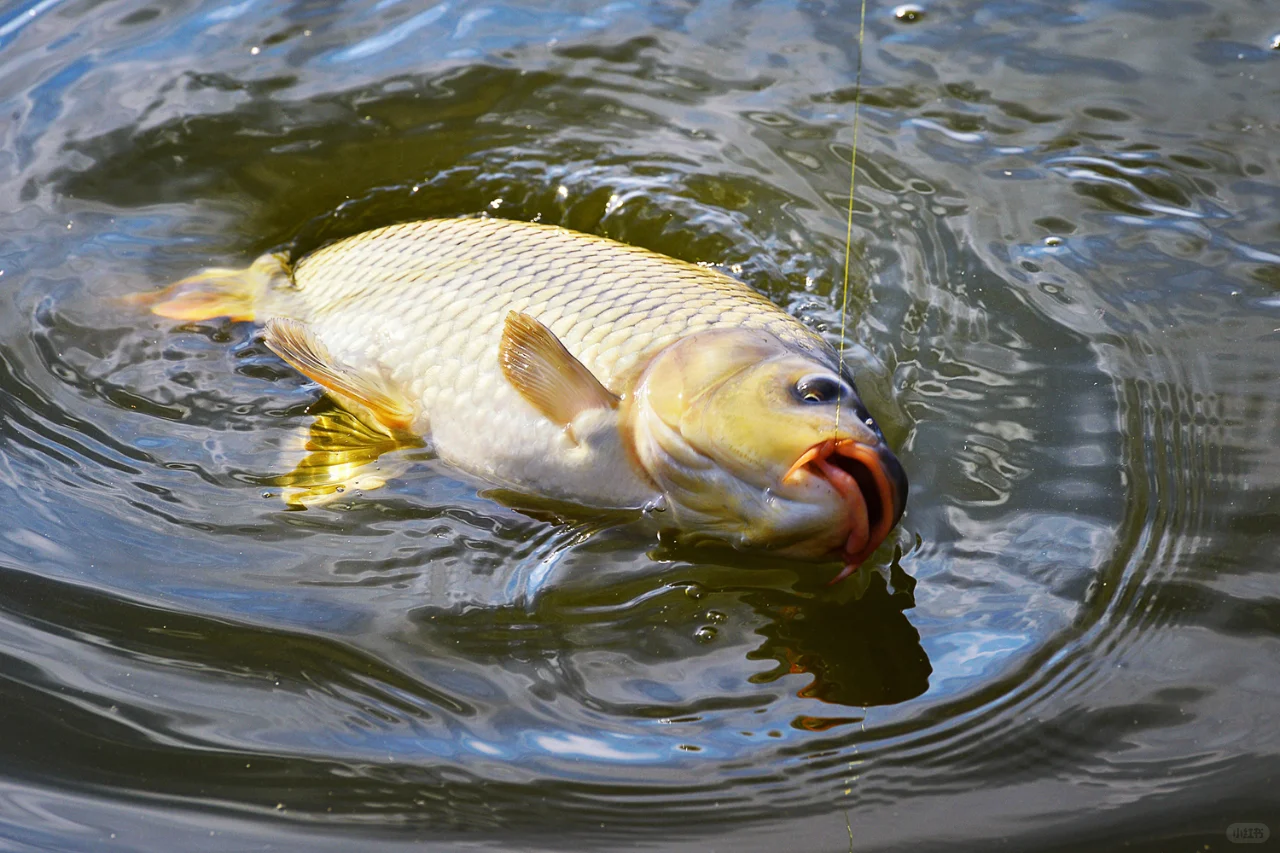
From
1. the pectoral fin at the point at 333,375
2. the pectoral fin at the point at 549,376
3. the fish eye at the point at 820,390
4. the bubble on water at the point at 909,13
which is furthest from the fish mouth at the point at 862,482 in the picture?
the bubble on water at the point at 909,13

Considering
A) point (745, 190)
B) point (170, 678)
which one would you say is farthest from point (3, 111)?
point (170, 678)

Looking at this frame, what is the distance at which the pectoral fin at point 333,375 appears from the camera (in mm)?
2793

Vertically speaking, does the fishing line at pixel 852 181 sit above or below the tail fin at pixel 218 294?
below

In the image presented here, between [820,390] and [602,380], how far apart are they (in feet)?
1.63

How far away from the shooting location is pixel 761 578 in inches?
95.3

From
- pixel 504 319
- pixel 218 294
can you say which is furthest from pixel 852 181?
pixel 218 294

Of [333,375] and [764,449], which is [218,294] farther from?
[764,449]

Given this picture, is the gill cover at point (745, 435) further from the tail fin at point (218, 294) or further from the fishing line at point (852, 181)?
the tail fin at point (218, 294)

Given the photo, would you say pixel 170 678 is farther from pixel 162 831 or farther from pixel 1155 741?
pixel 1155 741

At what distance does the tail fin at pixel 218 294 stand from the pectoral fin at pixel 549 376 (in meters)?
1.09

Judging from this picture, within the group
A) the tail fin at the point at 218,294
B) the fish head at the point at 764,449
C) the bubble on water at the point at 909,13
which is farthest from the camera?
the bubble on water at the point at 909,13

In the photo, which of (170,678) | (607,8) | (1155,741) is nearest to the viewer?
→ (1155,741)

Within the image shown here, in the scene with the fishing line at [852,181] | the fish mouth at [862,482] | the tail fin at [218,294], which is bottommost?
the fishing line at [852,181]

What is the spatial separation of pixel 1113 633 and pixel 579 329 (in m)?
1.21
